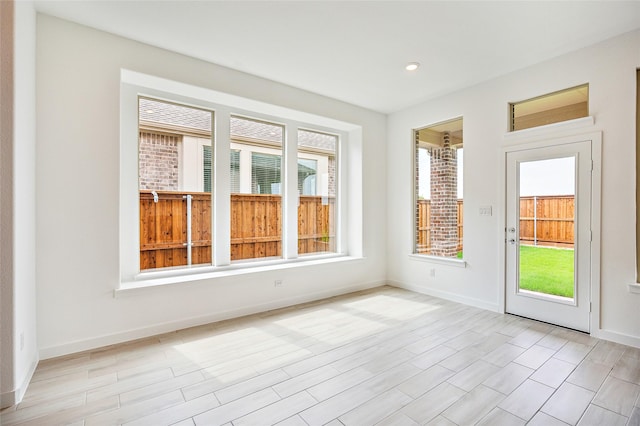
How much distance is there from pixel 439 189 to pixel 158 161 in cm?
402

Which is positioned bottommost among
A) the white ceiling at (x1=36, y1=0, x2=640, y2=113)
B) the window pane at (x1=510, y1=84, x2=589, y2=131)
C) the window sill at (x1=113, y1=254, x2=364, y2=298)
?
the window sill at (x1=113, y1=254, x2=364, y2=298)

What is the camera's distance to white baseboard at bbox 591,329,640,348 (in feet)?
9.85

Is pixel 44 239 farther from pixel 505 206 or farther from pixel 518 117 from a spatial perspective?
pixel 518 117

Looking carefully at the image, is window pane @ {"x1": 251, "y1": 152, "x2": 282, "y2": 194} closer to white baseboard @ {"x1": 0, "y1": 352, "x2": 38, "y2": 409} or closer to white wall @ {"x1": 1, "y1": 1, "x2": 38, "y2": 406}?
white wall @ {"x1": 1, "y1": 1, "x2": 38, "y2": 406}

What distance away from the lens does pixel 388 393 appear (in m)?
2.27

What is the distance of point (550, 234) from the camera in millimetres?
3625

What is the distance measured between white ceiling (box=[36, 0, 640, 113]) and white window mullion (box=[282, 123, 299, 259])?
1074 mm

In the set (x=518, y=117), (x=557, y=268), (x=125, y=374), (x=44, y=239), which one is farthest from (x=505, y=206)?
(x=44, y=239)

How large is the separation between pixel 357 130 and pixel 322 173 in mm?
959

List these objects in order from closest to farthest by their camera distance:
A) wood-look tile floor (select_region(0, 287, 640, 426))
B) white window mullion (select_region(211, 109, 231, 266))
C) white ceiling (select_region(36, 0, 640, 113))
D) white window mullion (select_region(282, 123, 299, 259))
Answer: wood-look tile floor (select_region(0, 287, 640, 426)) → white ceiling (select_region(36, 0, 640, 113)) → white window mullion (select_region(211, 109, 231, 266)) → white window mullion (select_region(282, 123, 299, 259))

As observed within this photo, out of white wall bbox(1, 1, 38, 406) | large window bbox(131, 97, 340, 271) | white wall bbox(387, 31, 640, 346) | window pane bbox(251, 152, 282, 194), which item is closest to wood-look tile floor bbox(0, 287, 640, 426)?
white wall bbox(1, 1, 38, 406)

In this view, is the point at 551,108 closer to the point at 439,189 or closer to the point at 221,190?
the point at 439,189

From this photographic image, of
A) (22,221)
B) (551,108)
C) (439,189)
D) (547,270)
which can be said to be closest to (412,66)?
(551,108)

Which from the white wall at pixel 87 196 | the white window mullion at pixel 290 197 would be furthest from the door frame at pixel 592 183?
the white wall at pixel 87 196
